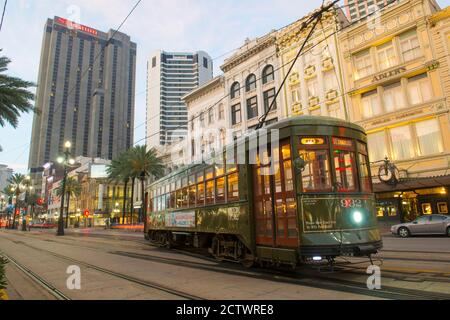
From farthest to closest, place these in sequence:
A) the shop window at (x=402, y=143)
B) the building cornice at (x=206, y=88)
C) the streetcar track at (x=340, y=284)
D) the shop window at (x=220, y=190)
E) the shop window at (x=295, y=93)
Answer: the building cornice at (x=206, y=88) → the shop window at (x=295, y=93) → the shop window at (x=402, y=143) → the shop window at (x=220, y=190) → the streetcar track at (x=340, y=284)

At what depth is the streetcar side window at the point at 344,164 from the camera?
7.04 metres

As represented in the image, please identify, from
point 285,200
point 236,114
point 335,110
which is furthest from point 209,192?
point 236,114

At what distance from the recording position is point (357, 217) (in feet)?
22.7

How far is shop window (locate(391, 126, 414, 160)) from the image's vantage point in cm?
2145

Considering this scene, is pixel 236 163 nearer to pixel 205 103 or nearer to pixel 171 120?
pixel 205 103

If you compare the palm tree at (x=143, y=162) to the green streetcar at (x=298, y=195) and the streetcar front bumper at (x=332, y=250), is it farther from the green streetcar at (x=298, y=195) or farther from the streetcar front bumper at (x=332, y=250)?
the streetcar front bumper at (x=332, y=250)

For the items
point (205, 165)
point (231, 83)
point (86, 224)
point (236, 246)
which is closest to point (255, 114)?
point (231, 83)

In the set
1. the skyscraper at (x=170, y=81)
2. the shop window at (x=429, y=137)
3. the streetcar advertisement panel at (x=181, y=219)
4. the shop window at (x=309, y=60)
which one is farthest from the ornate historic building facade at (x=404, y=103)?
the skyscraper at (x=170, y=81)

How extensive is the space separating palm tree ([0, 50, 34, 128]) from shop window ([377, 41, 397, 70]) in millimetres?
22810

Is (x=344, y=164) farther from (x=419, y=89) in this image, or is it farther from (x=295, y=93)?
(x=295, y=93)

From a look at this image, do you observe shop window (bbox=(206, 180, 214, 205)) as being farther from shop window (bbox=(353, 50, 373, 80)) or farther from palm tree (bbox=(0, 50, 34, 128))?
shop window (bbox=(353, 50, 373, 80))

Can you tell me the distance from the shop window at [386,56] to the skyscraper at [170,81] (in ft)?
345

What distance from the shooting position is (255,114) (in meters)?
32.0

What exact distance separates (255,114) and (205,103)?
28.1 feet
